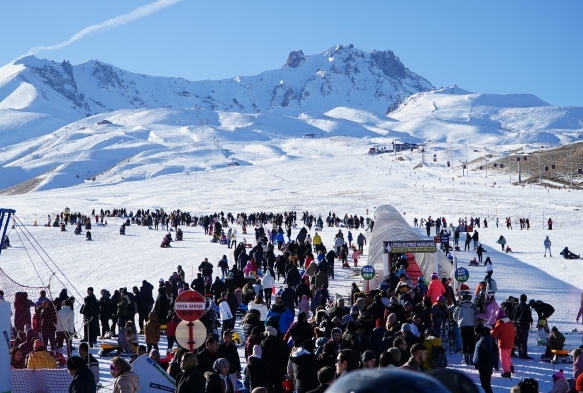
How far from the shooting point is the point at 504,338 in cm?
1113

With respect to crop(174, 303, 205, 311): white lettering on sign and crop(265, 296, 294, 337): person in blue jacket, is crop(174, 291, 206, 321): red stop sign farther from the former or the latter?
crop(265, 296, 294, 337): person in blue jacket

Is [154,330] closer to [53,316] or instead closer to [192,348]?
[53,316]

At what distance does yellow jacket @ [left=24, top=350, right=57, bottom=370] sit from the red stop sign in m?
1.72

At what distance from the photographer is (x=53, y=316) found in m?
12.9

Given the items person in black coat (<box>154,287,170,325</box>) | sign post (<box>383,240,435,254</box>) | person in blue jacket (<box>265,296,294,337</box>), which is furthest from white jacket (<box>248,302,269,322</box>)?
sign post (<box>383,240,435,254</box>)

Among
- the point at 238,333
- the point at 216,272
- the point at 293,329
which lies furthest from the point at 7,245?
the point at 293,329

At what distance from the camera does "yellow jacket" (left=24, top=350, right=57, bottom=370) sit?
9.46 metres

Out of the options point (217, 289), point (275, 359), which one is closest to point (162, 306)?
point (217, 289)

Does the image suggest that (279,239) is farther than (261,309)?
Yes

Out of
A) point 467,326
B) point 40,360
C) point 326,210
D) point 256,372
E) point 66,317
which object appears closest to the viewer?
point 256,372

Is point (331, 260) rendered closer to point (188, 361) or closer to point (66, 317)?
point (66, 317)

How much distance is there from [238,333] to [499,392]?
5668mm

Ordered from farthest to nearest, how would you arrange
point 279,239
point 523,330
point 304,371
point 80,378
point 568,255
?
point 279,239 < point 568,255 < point 523,330 < point 304,371 < point 80,378

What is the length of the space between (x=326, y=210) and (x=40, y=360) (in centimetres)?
5268
